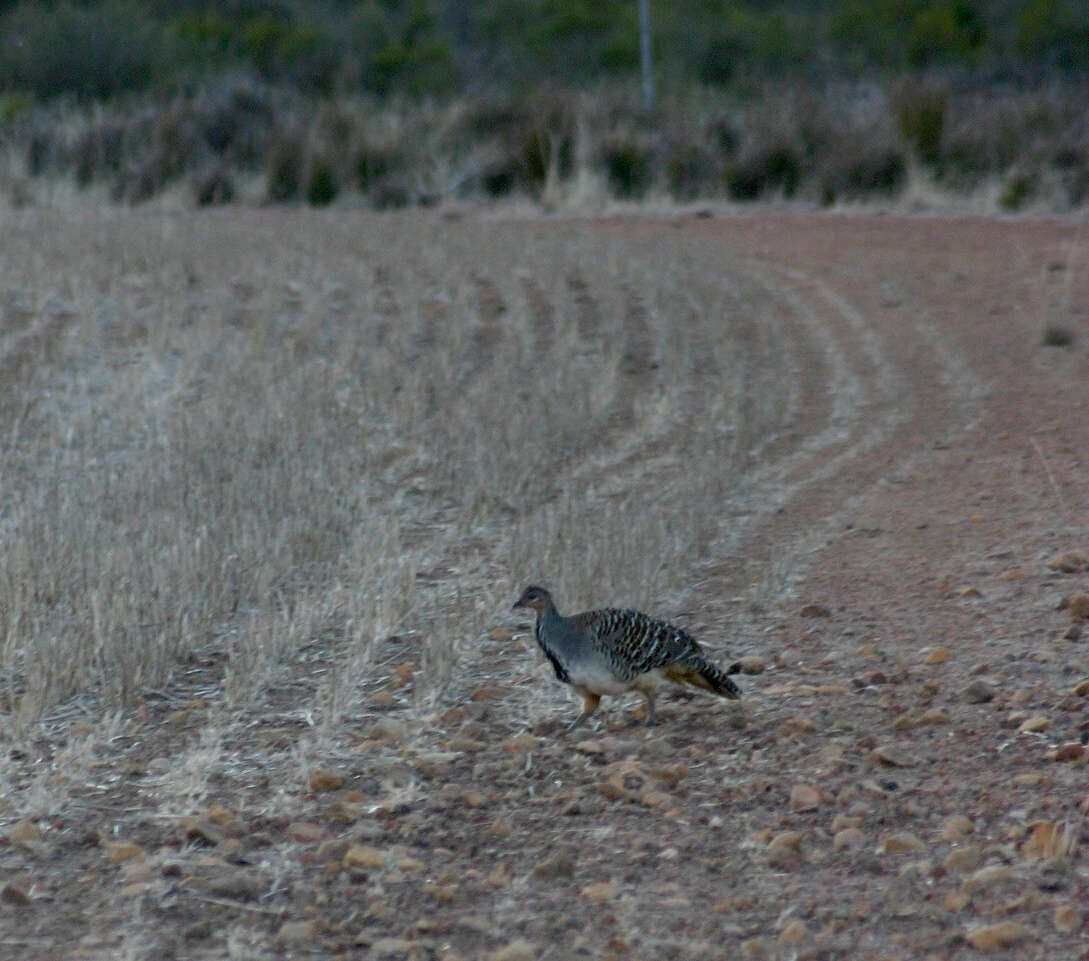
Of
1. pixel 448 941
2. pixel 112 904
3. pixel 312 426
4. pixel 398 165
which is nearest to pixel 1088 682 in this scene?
pixel 448 941

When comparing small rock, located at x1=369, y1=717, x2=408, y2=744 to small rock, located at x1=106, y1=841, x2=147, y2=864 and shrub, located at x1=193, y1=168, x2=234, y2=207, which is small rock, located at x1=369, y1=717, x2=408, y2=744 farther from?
shrub, located at x1=193, y1=168, x2=234, y2=207

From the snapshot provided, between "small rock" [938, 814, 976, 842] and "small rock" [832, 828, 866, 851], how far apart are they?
21 cm

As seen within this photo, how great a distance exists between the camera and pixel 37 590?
→ 6.84m

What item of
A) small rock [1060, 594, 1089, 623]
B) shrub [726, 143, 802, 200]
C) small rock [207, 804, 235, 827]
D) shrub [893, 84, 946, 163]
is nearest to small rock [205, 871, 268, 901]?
small rock [207, 804, 235, 827]

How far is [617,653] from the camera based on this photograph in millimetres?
5602

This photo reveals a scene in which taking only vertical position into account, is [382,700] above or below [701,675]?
below

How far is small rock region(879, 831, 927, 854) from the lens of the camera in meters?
4.79

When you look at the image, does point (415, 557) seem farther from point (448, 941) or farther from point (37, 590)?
point (448, 941)

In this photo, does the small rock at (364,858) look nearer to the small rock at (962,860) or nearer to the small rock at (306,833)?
the small rock at (306,833)

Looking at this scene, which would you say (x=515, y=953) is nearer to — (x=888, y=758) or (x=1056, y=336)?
(x=888, y=758)

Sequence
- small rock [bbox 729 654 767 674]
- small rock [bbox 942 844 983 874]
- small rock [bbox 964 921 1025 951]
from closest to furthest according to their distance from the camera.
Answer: small rock [bbox 964 921 1025 951] → small rock [bbox 942 844 983 874] → small rock [bbox 729 654 767 674]

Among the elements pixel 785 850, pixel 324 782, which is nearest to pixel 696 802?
pixel 785 850

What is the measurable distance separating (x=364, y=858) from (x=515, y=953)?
681 mm

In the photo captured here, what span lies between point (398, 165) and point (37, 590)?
57.7ft
